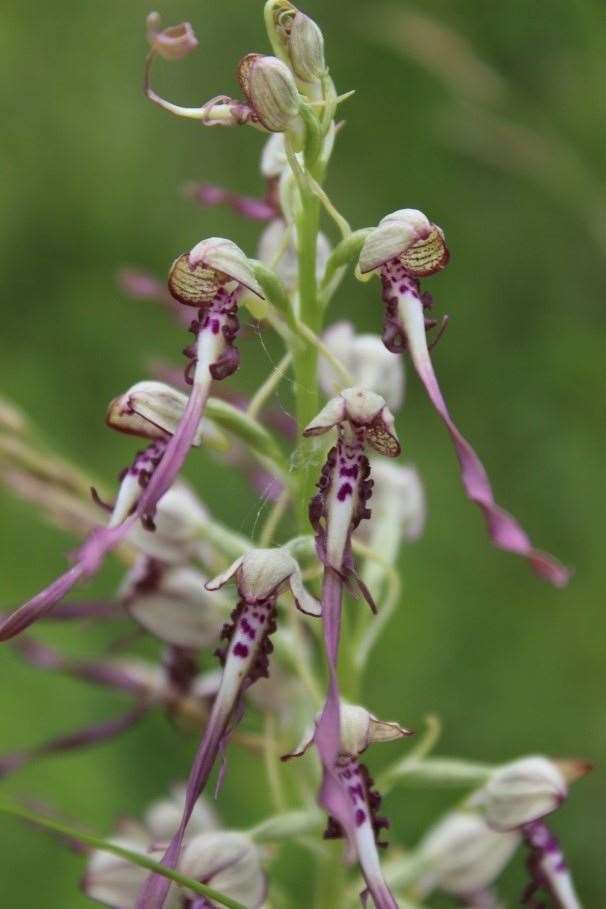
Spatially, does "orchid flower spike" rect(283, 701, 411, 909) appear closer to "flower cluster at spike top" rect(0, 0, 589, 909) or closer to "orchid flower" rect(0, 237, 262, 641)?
"flower cluster at spike top" rect(0, 0, 589, 909)

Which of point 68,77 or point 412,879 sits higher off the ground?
point 68,77

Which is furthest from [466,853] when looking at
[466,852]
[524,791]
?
[524,791]

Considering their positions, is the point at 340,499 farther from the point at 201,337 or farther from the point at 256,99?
the point at 256,99

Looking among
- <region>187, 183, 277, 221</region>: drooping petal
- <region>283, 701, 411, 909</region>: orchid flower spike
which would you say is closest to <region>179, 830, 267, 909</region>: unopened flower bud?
<region>283, 701, 411, 909</region>: orchid flower spike

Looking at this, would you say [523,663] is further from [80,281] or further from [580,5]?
[80,281]

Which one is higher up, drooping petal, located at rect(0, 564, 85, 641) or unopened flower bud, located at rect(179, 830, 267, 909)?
drooping petal, located at rect(0, 564, 85, 641)

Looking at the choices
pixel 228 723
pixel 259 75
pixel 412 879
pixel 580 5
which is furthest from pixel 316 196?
pixel 580 5
